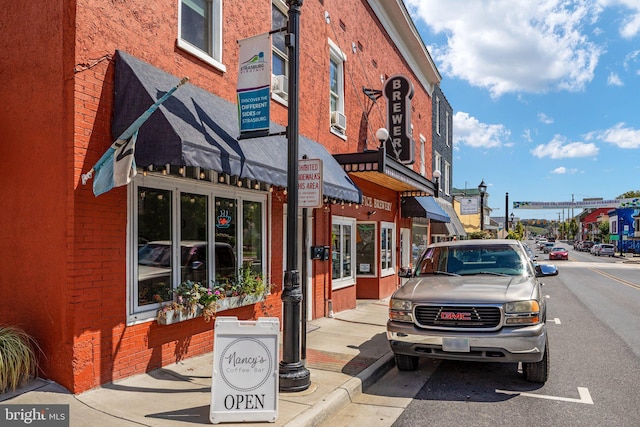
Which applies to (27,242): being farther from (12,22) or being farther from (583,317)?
(583,317)

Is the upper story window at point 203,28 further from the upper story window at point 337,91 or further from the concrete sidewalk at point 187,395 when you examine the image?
the upper story window at point 337,91

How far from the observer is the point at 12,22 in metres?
5.34

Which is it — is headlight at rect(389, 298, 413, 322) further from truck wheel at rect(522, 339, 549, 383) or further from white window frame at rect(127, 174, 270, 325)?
white window frame at rect(127, 174, 270, 325)

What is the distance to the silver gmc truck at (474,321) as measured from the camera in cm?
550

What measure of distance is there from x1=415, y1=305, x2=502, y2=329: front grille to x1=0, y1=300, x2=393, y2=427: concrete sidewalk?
3.61ft

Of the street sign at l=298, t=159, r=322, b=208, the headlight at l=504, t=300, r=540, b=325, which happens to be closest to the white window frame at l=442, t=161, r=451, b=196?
the headlight at l=504, t=300, r=540, b=325

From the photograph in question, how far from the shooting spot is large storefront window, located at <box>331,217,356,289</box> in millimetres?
11086

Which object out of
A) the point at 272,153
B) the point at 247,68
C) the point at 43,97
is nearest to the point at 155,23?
the point at 247,68

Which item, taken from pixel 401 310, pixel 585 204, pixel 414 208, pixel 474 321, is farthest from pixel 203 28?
pixel 585 204

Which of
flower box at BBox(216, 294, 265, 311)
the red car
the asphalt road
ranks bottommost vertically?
the red car

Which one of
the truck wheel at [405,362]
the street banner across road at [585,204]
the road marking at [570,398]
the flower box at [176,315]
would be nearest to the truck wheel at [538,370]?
the road marking at [570,398]

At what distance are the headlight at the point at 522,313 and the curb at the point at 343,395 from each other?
1.85 metres

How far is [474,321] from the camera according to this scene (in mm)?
5680

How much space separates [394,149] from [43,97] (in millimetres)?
10639
